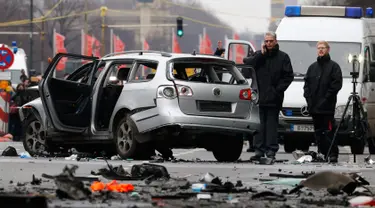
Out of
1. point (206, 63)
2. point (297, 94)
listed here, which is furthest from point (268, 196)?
point (297, 94)

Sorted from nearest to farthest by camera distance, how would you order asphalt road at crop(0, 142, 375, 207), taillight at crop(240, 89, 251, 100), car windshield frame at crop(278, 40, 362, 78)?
asphalt road at crop(0, 142, 375, 207) → taillight at crop(240, 89, 251, 100) → car windshield frame at crop(278, 40, 362, 78)

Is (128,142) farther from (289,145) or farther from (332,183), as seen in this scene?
(289,145)

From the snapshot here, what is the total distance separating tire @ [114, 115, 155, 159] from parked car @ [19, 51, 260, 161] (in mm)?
13

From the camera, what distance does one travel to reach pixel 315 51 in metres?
22.5

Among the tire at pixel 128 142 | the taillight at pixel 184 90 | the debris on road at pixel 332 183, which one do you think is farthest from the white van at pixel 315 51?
the debris on road at pixel 332 183

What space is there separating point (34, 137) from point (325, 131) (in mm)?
4307

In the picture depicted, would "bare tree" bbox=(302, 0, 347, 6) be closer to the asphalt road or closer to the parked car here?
the parked car

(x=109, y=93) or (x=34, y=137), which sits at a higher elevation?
(x=109, y=93)

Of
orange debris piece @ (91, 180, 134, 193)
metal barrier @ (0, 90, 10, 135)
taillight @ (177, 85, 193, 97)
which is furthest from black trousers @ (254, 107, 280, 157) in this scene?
metal barrier @ (0, 90, 10, 135)

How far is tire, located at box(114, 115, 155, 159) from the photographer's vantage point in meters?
17.0

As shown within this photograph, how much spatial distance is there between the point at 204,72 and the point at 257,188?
620 centimetres

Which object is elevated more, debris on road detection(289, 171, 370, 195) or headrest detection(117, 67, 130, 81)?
headrest detection(117, 67, 130, 81)

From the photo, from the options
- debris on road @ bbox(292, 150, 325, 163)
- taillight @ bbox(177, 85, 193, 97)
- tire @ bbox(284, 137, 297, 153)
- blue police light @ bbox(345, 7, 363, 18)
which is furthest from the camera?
tire @ bbox(284, 137, 297, 153)

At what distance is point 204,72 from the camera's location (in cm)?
1758
